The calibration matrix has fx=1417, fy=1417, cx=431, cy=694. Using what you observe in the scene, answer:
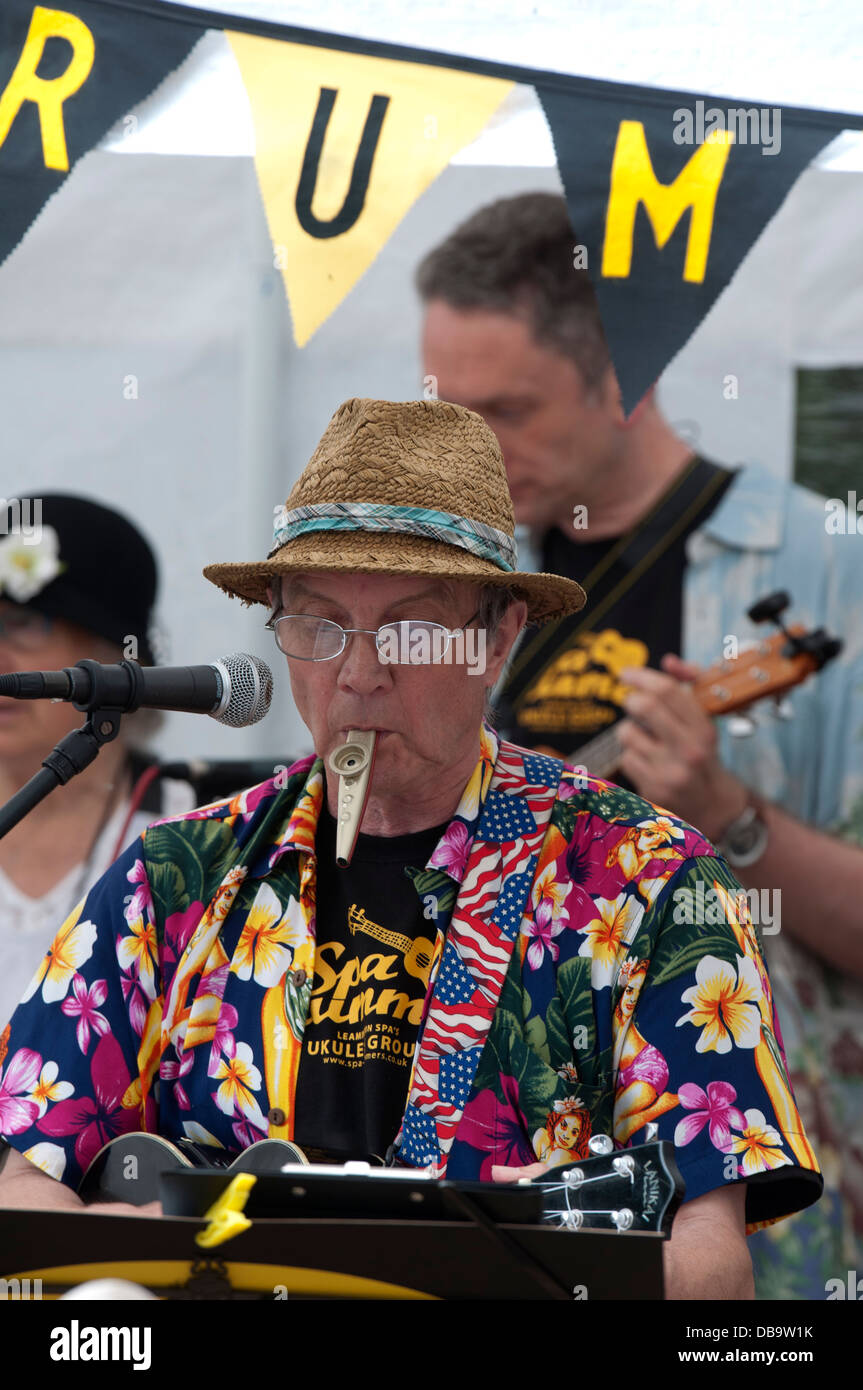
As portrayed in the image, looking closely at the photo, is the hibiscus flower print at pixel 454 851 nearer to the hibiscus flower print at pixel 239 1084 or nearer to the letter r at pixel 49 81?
the hibiscus flower print at pixel 239 1084

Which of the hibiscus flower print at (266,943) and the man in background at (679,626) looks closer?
the hibiscus flower print at (266,943)

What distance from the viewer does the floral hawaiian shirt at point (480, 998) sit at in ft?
6.73

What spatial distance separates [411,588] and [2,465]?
80.1 inches

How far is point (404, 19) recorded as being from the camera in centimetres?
326

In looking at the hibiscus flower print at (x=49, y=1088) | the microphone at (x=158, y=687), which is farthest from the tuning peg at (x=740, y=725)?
the hibiscus flower print at (x=49, y=1088)

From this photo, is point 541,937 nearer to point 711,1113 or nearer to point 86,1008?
point 711,1113

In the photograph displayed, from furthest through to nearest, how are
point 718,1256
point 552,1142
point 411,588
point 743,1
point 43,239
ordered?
1. point 43,239
2. point 743,1
3. point 411,588
4. point 552,1142
5. point 718,1256

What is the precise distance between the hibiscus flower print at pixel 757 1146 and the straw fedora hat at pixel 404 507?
0.88 meters

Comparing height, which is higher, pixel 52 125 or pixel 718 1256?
pixel 52 125

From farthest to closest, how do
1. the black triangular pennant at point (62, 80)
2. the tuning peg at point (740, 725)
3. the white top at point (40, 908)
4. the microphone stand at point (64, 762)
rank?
the white top at point (40, 908), the tuning peg at point (740, 725), the black triangular pennant at point (62, 80), the microphone stand at point (64, 762)

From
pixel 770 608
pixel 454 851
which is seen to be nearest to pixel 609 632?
pixel 770 608

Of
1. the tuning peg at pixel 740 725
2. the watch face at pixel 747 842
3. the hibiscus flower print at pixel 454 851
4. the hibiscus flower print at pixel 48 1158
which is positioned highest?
the tuning peg at pixel 740 725
